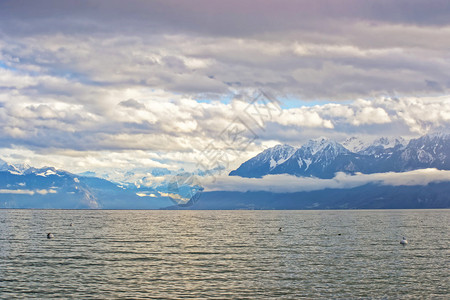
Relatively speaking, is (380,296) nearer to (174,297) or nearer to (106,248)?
(174,297)

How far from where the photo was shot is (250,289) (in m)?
70.4

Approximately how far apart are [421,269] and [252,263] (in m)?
30.6

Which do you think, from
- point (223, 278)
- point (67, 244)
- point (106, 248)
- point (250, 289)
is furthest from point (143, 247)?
point (250, 289)

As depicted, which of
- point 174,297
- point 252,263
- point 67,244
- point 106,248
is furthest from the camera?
point 67,244

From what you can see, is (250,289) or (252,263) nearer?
(250,289)

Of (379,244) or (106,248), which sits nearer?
(106,248)

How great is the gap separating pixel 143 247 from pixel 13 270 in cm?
4072

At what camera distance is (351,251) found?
377ft

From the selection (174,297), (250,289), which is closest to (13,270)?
(174,297)

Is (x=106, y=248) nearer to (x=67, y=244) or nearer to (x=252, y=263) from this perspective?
(x=67, y=244)

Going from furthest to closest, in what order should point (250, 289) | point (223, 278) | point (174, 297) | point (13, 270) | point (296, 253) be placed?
point (296, 253) → point (13, 270) → point (223, 278) → point (250, 289) → point (174, 297)

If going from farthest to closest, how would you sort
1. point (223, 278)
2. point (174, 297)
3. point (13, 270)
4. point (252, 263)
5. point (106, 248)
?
point (106, 248) → point (252, 263) → point (13, 270) → point (223, 278) → point (174, 297)

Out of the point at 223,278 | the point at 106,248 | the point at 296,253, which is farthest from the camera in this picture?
the point at 106,248

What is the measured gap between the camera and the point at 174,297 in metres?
65.2
